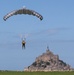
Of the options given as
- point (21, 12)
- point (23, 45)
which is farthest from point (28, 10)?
point (23, 45)

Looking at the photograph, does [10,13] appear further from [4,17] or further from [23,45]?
[23,45]

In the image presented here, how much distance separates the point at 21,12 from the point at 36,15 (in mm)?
2510

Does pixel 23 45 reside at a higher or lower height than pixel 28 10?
lower

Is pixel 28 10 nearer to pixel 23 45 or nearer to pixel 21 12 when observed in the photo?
pixel 21 12

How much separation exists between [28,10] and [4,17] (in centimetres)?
382

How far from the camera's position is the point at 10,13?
70438 millimetres

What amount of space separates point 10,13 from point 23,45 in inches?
234

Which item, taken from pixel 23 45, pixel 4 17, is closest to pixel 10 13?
pixel 4 17

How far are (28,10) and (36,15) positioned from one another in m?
1.45

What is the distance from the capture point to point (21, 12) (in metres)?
71.1

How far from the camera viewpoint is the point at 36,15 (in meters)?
70.3

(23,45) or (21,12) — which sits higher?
(21,12)

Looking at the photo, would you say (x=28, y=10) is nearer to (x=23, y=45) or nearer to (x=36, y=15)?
(x=36, y=15)

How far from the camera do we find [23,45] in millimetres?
73125
